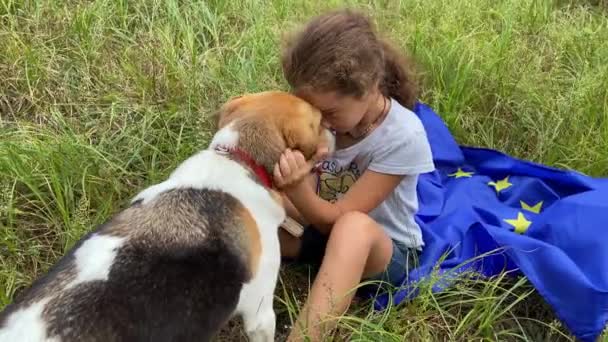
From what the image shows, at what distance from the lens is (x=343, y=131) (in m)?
2.66

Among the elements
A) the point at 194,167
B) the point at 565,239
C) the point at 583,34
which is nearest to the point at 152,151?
the point at 194,167

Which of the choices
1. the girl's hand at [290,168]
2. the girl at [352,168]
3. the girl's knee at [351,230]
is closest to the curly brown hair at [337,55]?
the girl at [352,168]

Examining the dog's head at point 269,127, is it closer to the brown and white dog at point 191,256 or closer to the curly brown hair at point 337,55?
the brown and white dog at point 191,256

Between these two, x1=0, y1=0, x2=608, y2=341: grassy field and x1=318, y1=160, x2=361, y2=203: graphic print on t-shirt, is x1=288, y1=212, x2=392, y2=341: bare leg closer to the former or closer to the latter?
x1=0, y1=0, x2=608, y2=341: grassy field

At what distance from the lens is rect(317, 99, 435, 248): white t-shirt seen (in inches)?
106

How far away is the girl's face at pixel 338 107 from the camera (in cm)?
249

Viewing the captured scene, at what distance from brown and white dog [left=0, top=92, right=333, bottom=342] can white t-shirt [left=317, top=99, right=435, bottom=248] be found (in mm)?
321

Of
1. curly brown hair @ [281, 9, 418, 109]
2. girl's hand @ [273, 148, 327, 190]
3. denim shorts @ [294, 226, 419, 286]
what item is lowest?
denim shorts @ [294, 226, 419, 286]

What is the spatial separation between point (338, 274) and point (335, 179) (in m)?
0.52

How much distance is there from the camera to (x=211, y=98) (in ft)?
11.9

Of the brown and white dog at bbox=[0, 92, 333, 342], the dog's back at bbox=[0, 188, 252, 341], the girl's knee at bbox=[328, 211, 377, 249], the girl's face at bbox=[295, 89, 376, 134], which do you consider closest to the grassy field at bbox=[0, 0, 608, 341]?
the girl's knee at bbox=[328, 211, 377, 249]

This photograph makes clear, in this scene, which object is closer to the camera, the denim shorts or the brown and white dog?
the brown and white dog

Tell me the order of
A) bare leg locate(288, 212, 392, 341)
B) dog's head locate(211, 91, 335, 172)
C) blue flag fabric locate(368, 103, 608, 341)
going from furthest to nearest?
blue flag fabric locate(368, 103, 608, 341) → bare leg locate(288, 212, 392, 341) → dog's head locate(211, 91, 335, 172)

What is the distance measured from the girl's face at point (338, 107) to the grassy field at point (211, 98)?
2.36 ft
